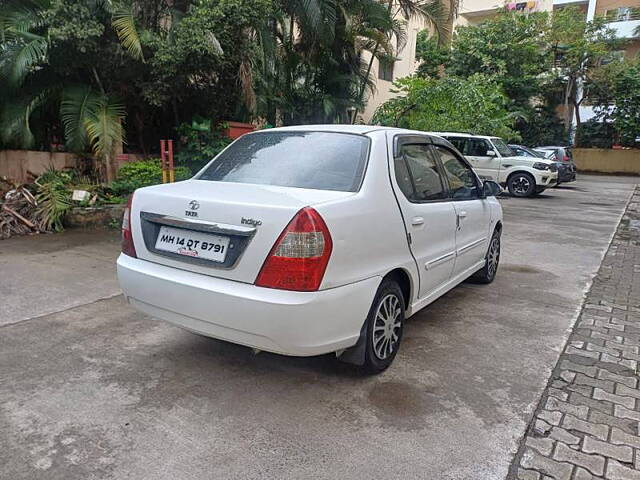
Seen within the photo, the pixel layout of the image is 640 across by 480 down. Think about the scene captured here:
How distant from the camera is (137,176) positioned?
8.56 m

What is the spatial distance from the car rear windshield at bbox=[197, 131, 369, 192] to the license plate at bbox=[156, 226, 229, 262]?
2.05ft

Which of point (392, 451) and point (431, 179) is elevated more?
point (431, 179)

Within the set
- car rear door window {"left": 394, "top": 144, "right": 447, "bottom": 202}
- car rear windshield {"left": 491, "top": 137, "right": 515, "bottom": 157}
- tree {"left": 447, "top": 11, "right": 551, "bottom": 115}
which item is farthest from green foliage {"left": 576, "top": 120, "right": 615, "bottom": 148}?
car rear door window {"left": 394, "top": 144, "right": 447, "bottom": 202}

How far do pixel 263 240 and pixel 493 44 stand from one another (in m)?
25.3

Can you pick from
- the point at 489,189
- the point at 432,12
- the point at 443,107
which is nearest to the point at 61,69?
the point at 489,189

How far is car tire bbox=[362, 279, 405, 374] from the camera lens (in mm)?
3133

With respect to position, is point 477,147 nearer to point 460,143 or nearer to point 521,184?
point 460,143

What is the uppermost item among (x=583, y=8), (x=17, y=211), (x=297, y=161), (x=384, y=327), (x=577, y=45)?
(x=583, y=8)

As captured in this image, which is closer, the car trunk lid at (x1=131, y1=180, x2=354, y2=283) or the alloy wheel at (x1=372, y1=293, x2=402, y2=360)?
the car trunk lid at (x1=131, y1=180, x2=354, y2=283)

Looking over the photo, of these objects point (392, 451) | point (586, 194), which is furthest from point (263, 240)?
point (586, 194)

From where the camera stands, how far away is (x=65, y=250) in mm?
6555

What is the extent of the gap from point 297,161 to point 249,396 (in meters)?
1.58

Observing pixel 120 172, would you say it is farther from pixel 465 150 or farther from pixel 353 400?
pixel 465 150

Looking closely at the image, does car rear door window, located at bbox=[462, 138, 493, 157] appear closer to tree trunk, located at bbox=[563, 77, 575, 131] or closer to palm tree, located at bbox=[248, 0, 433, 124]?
palm tree, located at bbox=[248, 0, 433, 124]
